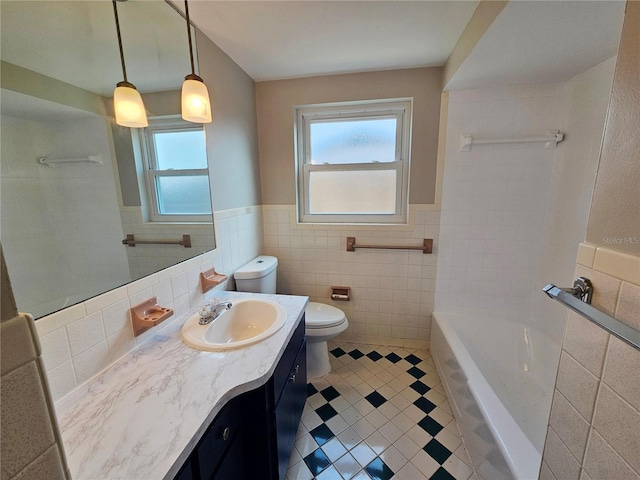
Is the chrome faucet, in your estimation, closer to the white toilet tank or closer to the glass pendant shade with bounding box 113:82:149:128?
the white toilet tank

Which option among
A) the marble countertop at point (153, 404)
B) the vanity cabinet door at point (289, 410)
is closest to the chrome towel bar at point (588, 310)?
the marble countertop at point (153, 404)

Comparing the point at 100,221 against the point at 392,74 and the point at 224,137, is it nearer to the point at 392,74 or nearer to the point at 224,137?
the point at 224,137

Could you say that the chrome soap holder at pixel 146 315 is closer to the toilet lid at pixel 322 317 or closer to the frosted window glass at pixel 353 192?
the toilet lid at pixel 322 317

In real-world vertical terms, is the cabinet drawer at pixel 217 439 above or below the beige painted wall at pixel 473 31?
below

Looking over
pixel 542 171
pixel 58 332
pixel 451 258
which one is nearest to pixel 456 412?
pixel 451 258

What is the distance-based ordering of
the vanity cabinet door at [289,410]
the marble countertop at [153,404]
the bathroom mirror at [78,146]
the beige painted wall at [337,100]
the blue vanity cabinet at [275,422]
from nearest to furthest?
1. the marble countertop at [153,404]
2. the bathroom mirror at [78,146]
3. the blue vanity cabinet at [275,422]
4. the vanity cabinet door at [289,410]
5. the beige painted wall at [337,100]

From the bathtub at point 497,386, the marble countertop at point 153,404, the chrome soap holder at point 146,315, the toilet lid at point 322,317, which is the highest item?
the chrome soap holder at point 146,315

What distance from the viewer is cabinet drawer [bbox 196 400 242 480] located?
2.36 feet

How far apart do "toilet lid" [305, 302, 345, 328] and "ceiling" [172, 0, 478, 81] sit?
5.62ft

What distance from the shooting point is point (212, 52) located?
1.50 metres

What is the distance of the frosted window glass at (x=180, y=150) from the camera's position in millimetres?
1253

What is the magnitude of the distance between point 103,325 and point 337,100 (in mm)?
1924

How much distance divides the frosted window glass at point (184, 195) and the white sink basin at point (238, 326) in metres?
0.54

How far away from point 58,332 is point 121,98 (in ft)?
2.73
